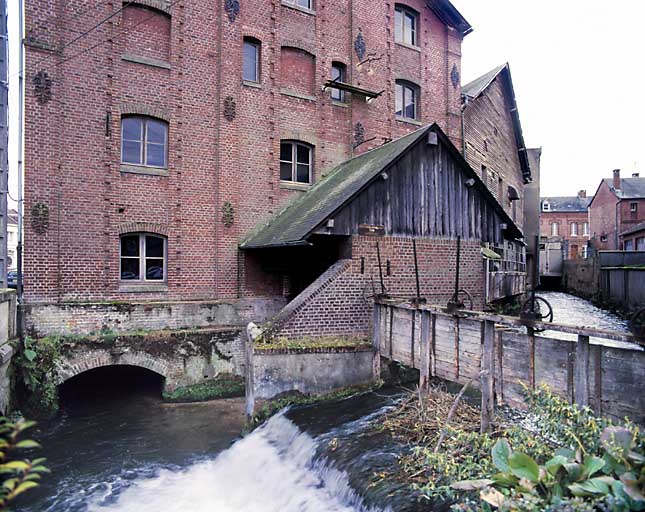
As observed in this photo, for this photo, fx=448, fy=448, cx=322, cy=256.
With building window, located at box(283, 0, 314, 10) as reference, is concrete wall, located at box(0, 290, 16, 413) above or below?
below

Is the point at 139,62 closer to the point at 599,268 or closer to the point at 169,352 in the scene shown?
the point at 169,352

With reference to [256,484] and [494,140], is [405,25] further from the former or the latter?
[256,484]

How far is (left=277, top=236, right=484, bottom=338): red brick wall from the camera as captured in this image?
32.8 ft

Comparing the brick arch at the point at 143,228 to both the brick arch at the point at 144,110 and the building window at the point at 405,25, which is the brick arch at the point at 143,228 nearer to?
the brick arch at the point at 144,110

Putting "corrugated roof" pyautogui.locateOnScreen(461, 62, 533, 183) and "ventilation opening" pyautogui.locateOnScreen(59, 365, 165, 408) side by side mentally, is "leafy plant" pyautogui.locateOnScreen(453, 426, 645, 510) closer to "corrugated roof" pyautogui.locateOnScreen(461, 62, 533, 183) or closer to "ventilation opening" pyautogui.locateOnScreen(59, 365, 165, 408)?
"ventilation opening" pyautogui.locateOnScreen(59, 365, 165, 408)

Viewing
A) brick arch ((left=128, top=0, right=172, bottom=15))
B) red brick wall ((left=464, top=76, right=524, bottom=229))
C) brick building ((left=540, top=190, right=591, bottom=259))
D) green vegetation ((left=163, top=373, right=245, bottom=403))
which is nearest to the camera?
green vegetation ((left=163, top=373, right=245, bottom=403))

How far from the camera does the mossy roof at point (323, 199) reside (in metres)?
10.3

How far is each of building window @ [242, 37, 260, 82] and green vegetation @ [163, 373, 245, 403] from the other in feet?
29.2

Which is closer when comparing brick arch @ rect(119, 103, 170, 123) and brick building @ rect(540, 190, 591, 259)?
brick arch @ rect(119, 103, 170, 123)

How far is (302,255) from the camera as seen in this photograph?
13.7m

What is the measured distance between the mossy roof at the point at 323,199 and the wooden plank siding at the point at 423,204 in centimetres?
23

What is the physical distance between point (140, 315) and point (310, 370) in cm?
510

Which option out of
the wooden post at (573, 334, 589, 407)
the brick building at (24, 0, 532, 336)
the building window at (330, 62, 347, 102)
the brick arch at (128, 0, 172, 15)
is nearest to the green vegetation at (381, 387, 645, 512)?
the wooden post at (573, 334, 589, 407)

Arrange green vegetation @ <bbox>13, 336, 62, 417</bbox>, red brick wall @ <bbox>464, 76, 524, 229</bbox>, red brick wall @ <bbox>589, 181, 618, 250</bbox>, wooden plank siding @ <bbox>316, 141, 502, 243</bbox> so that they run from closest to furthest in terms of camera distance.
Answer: green vegetation @ <bbox>13, 336, 62, 417</bbox>, wooden plank siding @ <bbox>316, 141, 502, 243</bbox>, red brick wall @ <bbox>464, 76, 524, 229</bbox>, red brick wall @ <bbox>589, 181, 618, 250</bbox>
